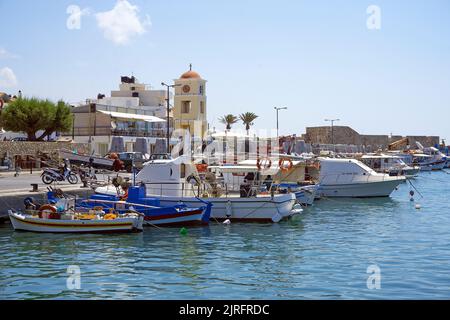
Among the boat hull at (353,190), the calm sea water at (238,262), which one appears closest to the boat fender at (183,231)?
the calm sea water at (238,262)

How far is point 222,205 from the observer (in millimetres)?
29828

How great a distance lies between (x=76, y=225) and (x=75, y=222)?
14 centimetres

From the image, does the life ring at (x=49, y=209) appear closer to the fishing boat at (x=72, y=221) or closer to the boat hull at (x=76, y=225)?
the fishing boat at (x=72, y=221)

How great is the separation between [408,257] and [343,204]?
20974mm

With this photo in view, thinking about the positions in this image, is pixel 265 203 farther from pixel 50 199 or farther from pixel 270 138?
pixel 270 138

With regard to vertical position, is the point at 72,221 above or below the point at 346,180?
below

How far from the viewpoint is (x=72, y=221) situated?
24750mm

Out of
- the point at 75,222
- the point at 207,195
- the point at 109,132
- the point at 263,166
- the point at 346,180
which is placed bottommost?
the point at 75,222

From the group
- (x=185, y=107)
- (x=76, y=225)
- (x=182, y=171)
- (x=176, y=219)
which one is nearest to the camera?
(x=76, y=225)

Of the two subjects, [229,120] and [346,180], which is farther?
[229,120]

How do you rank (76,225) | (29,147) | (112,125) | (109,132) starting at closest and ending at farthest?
(76,225) < (29,147) < (109,132) < (112,125)

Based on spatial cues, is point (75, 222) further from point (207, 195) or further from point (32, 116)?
point (32, 116)

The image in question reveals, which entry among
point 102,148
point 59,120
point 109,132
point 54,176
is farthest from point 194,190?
point 109,132
